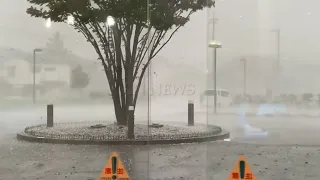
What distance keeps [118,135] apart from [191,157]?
263 cm

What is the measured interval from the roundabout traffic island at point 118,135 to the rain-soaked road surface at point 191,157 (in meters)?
0.32

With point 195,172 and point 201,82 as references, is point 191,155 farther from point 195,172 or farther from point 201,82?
point 201,82

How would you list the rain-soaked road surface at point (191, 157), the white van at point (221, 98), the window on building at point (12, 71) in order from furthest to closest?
the window on building at point (12, 71) < the white van at point (221, 98) < the rain-soaked road surface at point (191, 157)

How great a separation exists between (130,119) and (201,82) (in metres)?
6.12

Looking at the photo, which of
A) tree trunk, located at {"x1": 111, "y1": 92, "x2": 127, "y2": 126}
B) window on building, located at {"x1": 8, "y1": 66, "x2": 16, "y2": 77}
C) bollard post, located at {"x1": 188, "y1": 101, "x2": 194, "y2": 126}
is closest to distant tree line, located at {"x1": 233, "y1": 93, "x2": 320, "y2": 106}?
bollard post, located at {"x1": 188, "y1": 101, "x2": 194, "y2": 126}

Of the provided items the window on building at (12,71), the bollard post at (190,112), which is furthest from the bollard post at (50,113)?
the bollard post at (190,112)

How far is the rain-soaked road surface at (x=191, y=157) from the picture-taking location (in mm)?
6086

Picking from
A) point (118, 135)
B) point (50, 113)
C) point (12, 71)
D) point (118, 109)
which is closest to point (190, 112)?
point (118, 109)

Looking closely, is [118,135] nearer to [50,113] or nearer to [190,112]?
[50,113]

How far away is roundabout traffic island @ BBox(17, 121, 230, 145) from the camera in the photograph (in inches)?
361

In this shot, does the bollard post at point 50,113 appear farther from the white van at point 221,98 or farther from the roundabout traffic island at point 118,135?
the white van at point 221,98

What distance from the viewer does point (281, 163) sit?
22.4 feet

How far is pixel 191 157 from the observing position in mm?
7520

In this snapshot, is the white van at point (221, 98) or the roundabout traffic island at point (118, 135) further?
the white van at point (221, 98)
